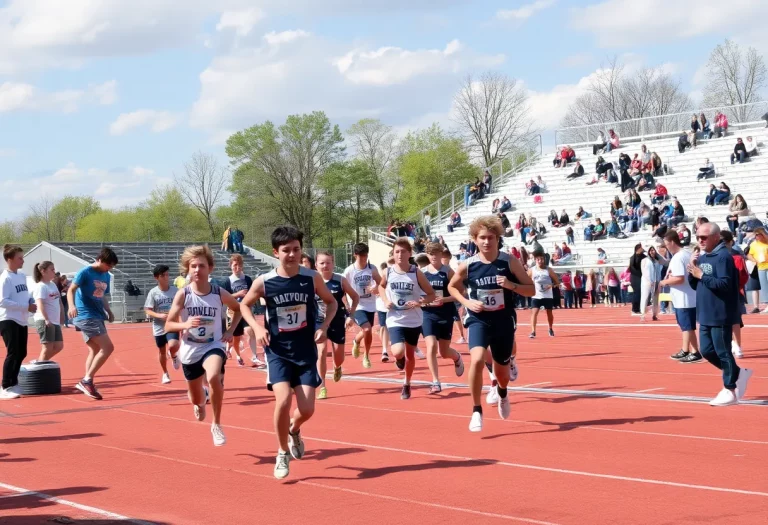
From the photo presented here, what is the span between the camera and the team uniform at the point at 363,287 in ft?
49.9

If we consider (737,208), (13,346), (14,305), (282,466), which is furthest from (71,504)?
(737,208)

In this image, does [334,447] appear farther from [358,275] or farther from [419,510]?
[358,275]

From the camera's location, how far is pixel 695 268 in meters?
10.4

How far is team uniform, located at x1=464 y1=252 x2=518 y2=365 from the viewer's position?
9.27 meters

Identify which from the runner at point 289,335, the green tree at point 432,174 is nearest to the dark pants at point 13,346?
the runner at point 289,335

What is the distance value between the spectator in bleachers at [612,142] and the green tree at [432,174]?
1438 inches

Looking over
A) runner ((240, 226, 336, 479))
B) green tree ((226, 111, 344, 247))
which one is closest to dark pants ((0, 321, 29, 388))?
runner ((240, 226, 336, 479))

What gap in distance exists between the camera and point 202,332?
8.75m

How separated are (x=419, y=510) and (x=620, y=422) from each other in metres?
4.16

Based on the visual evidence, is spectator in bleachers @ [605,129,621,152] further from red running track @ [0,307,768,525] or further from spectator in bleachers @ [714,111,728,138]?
red running track @ [0,307,768,525]

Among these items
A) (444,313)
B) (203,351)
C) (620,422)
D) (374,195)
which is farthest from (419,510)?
(374,195)

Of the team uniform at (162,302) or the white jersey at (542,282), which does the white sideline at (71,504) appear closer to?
the team uniform at (162,302)

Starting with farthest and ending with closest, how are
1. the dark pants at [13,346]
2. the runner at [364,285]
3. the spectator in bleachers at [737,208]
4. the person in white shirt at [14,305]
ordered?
the spectator in bleachers at [737,208]
the runner at [364,285]
the dark pants at [13,346]
the person in white shirt at [14,305]

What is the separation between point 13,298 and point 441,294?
19.9ft
